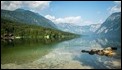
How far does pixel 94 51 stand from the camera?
240 feet

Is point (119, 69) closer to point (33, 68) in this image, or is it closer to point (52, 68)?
point (52, 68)

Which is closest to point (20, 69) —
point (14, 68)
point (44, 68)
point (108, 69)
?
point (14, 68)

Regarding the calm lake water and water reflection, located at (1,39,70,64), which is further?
water reflection, located at (1,39,70,64)

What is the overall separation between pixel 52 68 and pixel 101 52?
30264 millimetres

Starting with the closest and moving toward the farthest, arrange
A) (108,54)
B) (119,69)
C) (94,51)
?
1. (119,69)
2. (108,54)
3. (94,51)

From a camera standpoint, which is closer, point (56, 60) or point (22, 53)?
point (56, 60)

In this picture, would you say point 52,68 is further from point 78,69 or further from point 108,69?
point 108,69

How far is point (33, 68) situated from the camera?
144ft

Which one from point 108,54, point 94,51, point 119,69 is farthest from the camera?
point 94,51

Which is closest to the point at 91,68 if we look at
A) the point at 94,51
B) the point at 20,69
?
the point at 20,69

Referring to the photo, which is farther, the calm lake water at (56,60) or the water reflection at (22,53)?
the water reflection at (22,53)

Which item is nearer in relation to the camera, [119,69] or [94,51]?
[119,69]

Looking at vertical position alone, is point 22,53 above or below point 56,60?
above

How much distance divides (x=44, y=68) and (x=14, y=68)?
628 cm
